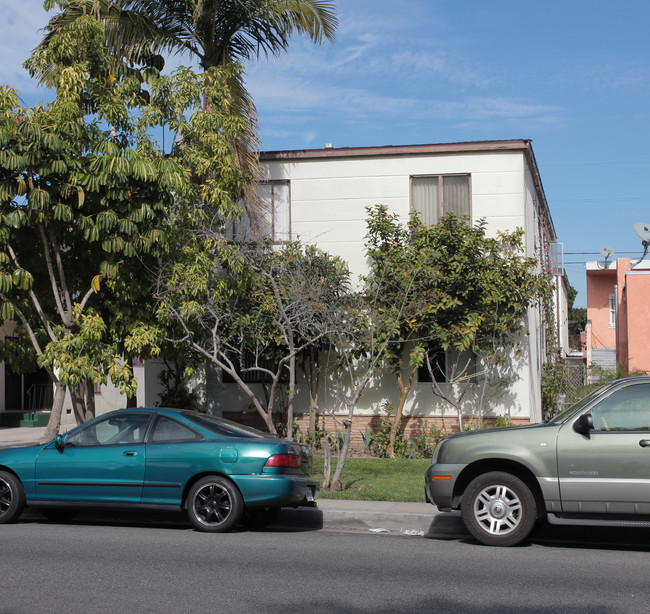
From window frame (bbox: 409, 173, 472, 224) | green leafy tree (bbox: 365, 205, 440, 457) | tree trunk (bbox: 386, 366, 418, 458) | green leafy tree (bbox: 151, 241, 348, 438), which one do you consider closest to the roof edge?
window frame (bbox: 409, 173, 472, 224)

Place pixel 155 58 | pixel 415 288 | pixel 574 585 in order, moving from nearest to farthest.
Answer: pixel 574 585, pixel 415 288, pixel 155 58

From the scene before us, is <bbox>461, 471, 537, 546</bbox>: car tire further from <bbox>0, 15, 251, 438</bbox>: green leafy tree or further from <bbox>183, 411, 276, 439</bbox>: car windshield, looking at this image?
<bbox>0, 15, 251, 438</bbox>: green leafy tree

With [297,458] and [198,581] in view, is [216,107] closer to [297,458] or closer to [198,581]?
[297,458]

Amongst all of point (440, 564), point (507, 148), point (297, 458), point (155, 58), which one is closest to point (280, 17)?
point (155, 58)

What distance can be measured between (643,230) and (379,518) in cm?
2270

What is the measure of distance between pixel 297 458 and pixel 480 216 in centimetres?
922

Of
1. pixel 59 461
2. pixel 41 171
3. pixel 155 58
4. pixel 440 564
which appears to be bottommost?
pixel 440 564

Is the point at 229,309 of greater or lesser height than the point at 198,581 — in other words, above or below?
above

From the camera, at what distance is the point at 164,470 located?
8977mm

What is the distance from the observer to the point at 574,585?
656cm

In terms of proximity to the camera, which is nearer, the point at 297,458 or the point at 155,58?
the point at 297,458

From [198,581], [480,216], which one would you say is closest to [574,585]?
[198,581]

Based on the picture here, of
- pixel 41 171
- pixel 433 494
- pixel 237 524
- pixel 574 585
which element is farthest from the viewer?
pixel 41 171

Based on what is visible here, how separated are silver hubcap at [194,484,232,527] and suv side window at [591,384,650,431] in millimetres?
4072
